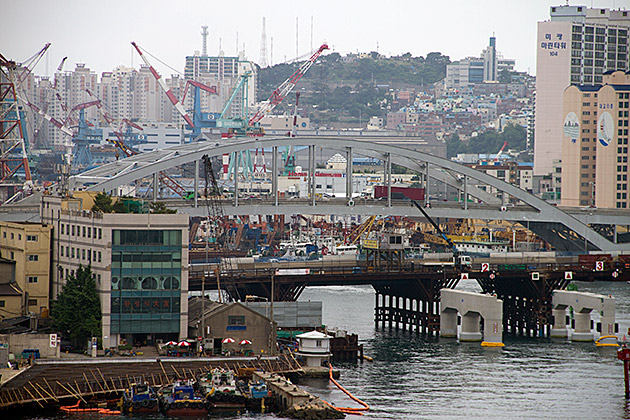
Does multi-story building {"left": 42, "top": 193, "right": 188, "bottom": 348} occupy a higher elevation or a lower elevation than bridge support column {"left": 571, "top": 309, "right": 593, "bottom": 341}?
higher

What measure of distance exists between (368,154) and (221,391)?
76.3 metres

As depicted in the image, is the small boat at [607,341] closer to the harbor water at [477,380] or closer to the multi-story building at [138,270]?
the harbor water at [477,380]

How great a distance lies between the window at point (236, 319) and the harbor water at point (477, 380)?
6.88 m

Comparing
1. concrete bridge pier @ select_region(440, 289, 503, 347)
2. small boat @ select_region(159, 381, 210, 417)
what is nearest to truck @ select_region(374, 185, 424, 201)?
concrete bridge pier @ select_region(440, 289, 503, 347)

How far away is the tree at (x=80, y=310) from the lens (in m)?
73.7

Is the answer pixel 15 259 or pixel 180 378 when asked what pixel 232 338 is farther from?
pixel 15 259

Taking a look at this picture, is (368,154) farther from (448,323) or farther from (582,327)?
(582,327)

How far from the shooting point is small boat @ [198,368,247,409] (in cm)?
6688

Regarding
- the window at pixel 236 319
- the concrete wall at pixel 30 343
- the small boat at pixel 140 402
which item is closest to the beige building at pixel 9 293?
the concrete wall at pixel 30 343

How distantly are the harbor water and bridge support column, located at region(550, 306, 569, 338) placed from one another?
6.32ft

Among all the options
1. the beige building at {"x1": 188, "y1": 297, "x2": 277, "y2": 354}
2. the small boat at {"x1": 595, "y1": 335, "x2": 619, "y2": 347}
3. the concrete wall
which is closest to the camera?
the concrete wall

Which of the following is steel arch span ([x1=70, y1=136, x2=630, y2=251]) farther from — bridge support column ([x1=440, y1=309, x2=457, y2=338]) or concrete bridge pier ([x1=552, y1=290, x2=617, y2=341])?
concrete bridge pier ([x1=552, y1=290, x2=617, y2=341])

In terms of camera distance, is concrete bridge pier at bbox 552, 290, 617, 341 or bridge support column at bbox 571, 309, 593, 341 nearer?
concrete bridge pier at bbox 552, 290, 617, 341

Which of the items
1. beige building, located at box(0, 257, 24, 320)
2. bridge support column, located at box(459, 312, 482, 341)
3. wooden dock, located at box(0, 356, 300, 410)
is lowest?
wooden dock, located at box(0, 356, 300, 410)
